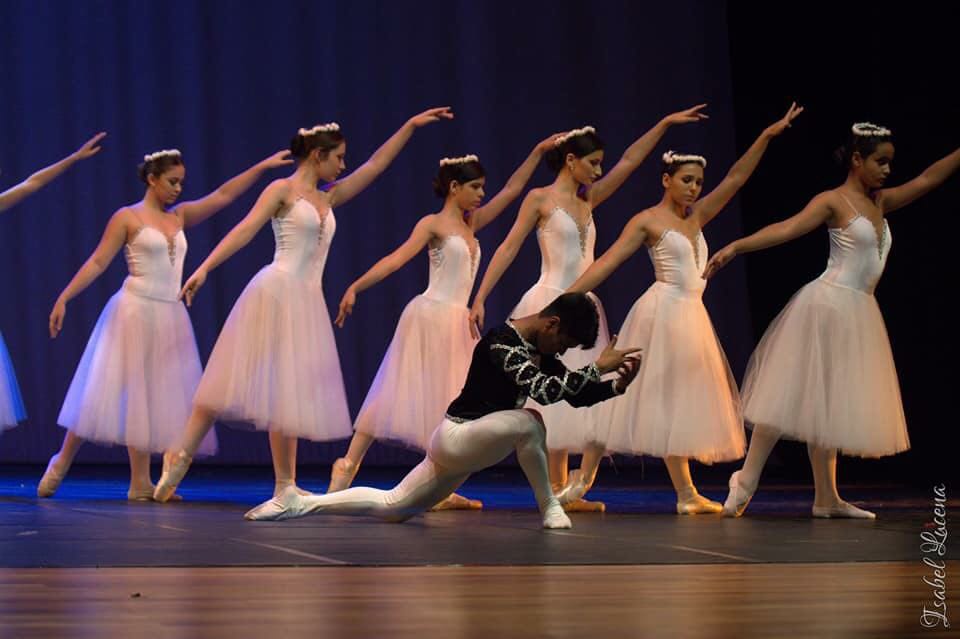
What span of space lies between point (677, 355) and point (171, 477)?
1.90 m

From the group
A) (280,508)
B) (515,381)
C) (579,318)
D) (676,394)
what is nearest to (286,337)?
(280,508)

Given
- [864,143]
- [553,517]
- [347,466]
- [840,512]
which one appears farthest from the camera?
[347,466]

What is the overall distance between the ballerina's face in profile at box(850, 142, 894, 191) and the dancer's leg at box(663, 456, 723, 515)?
44.3 inches

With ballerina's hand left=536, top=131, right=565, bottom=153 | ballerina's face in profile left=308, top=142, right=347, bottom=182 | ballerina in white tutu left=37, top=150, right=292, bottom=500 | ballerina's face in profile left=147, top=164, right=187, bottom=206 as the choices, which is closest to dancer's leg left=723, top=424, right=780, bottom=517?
ballerina's hand left=536, top=131, right=565, bottom=153

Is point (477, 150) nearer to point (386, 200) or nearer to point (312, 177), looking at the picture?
point (386, 200)

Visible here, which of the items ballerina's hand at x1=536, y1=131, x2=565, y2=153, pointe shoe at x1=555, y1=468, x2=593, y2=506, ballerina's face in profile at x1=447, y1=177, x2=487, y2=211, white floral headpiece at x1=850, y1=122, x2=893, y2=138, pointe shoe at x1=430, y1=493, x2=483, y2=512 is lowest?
pointe shoe at x1=430, y1=493, x2=483, y2=512

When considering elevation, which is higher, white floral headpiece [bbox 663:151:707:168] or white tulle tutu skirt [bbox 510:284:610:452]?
white floral headpiece [bbox 663:151:707:168]

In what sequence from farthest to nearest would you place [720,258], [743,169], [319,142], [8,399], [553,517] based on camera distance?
[8,399] → [319,142] → [743,169] → [720,258] → [553,517]

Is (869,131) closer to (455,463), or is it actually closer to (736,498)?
(736,498)

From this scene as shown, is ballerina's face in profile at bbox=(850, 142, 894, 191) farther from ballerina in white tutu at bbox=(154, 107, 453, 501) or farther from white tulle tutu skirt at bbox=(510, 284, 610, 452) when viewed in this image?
ballerina in white tutu at bbox=(154, 107, 453, 501)

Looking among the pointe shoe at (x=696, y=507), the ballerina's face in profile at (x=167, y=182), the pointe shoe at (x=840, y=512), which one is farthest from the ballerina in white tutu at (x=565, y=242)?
the ballerina's face in profile at (x=167, y=182)

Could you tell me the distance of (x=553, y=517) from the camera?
178 inches

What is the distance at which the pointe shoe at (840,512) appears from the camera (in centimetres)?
516

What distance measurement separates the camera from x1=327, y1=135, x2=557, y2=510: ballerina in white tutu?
5.77 meters
